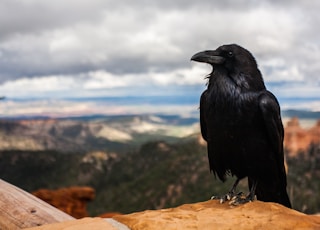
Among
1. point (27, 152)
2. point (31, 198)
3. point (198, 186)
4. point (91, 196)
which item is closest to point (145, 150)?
point (27, 152)

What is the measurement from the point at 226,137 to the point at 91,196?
3328 centimetres

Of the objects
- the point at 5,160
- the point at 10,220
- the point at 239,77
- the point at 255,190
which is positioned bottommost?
the point at 5,160

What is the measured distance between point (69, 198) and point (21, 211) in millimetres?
30418

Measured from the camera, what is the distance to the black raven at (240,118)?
7.13 m

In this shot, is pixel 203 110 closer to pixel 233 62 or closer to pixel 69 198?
pixel 233 62

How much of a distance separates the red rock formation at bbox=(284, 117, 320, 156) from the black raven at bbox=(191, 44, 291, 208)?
9640 cm

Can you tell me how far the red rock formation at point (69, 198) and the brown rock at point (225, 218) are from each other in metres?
30.4

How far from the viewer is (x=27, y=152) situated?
16562 centimetres

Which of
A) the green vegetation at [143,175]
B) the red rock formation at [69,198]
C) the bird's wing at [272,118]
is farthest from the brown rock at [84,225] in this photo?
the red rock formation at [69,198]

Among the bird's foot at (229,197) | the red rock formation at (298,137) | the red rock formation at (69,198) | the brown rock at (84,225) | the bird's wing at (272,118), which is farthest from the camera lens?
the red rock formation at (298,137)

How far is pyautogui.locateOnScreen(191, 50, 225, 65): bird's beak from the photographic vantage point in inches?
283

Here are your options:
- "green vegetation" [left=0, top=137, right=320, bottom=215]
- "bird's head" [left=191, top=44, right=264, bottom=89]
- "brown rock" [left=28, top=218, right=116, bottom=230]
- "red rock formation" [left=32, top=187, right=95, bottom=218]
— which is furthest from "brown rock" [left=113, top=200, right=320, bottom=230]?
"red rock formation" [left=32, top=187, right=95, bottom=218]

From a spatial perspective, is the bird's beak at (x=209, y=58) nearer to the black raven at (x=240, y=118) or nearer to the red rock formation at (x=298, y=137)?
the black raven at (x=240, y=118)

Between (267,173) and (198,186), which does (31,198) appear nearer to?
(267,173)
